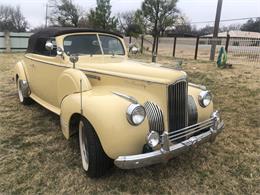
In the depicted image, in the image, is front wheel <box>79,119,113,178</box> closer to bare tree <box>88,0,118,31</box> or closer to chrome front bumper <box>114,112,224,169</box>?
chrome front bumper <box>114,112,224,169</box>

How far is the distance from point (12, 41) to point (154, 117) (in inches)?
740

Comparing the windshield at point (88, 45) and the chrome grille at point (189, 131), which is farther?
the windshield at point (88, 45)

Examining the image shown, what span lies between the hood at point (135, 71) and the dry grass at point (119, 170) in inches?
47.5

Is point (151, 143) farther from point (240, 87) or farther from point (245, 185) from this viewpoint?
point (240, 87)

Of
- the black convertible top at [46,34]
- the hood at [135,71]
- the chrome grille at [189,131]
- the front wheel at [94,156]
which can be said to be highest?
the black convertible top at [46,34]

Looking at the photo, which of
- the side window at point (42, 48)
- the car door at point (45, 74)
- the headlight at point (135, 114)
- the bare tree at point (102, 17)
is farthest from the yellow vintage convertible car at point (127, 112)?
the bare tree at point (102, 17)

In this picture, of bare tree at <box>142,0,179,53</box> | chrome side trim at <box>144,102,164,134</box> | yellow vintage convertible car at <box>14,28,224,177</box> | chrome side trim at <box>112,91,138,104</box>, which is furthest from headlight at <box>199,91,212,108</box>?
bare tree at <box>142,0,179,53</box>

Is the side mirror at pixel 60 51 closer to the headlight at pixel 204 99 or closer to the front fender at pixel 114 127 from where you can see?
the front fender at pixel 114 127

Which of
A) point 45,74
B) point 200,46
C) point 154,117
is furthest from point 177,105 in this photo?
point 200,46

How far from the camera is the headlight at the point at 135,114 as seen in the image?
275cm

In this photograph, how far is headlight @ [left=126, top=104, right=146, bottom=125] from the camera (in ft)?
9.02

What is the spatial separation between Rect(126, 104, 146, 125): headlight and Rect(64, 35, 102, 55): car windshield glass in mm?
2067

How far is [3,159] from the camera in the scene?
3.63m

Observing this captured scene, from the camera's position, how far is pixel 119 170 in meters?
3.36
